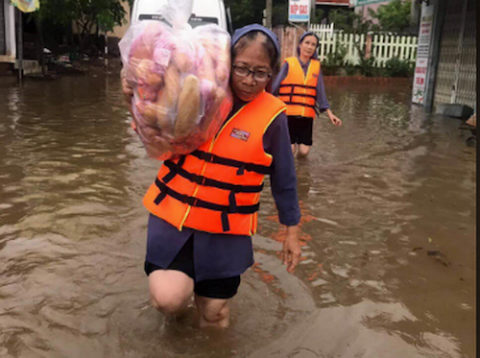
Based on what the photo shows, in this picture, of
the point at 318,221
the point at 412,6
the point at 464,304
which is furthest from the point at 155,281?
the point at 412,6

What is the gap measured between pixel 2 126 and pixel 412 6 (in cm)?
2226

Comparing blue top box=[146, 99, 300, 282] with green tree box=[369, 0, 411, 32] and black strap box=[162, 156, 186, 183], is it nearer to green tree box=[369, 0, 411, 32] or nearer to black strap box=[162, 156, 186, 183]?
black strap box=[162, 156, 186, 183]

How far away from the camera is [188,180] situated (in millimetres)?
2518

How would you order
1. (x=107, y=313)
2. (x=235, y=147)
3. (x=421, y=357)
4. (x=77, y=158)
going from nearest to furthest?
(x=235, y=147) → (x=421, y=357) → (x=107, y=313) → (x=77, y=158)

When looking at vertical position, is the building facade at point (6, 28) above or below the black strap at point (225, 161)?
above

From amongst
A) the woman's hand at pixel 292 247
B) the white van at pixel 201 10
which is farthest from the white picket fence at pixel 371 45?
the woman's hand at pixel 292 247

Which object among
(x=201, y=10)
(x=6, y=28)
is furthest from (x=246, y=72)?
(x=6, y=28)

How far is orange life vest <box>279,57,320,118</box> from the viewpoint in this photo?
259 inches

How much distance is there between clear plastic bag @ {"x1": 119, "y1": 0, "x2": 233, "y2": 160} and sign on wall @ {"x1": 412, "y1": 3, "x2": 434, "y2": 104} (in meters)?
13.1

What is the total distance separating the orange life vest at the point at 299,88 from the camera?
658 cm

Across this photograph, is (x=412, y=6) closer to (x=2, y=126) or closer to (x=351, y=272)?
(x=2, y=126)

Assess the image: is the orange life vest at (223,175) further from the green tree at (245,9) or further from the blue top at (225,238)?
the green tree at (245,9)

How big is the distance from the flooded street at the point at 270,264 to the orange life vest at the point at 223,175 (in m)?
0.78

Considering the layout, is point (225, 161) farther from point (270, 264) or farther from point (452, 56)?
point (452, 56)
